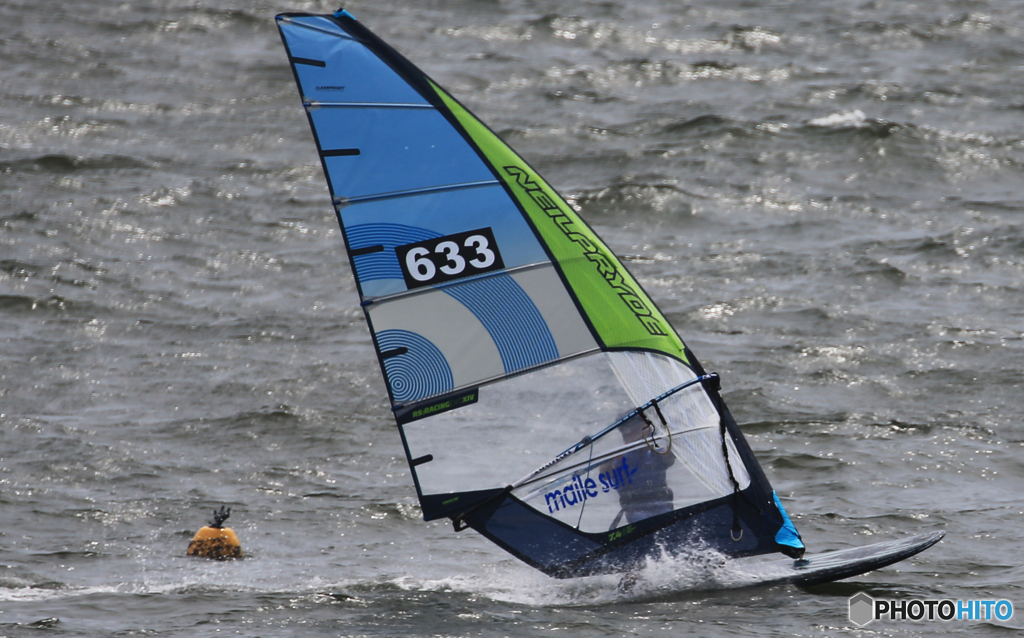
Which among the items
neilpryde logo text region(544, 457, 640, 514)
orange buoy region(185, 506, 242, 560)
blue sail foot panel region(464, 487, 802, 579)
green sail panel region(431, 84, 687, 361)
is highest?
green sail panel region(431, 84, 687, 361)

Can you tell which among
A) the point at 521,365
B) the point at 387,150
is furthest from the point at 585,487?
the point at 387,150

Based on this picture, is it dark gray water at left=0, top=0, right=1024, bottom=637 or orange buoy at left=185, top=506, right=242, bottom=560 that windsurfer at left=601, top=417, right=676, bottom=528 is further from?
orange buoy at left=185, top=506, right=242, bottom=560

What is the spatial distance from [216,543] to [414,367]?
6.96 feet

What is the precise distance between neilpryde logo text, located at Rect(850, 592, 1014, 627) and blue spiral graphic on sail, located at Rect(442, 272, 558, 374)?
2195 millimetres

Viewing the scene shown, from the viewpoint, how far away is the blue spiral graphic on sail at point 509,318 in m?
6.75

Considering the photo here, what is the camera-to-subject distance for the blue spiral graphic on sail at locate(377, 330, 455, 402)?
6742 millimetres

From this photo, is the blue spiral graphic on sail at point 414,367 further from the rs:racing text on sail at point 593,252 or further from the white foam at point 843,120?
the white foam at point 843,120

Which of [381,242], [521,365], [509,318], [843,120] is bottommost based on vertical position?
[521,365]

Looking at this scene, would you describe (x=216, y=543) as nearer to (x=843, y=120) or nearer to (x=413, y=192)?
(x=413, y=192)

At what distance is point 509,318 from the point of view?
6.81 m

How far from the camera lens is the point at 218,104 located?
68.4ft

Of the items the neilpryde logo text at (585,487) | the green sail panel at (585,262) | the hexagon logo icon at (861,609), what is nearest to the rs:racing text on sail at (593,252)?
the green sail panel at (585,262)

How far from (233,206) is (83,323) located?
400cm

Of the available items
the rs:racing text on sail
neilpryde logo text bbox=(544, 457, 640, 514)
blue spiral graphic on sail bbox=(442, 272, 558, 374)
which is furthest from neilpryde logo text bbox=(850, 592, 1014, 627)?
blue spiral graphic on sail bbox=(442, 272, 558, 374)
